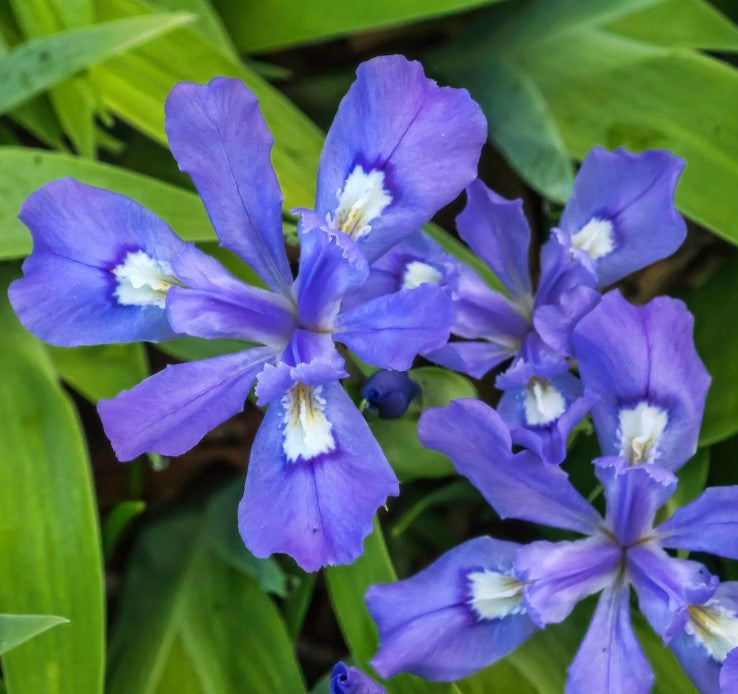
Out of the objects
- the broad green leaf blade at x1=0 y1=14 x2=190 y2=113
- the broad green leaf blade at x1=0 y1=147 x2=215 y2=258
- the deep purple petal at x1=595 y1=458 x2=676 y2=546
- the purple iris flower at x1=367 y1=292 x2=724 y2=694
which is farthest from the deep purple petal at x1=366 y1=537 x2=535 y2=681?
the broad green leaf blade at x1=0 y1=14 x2=190 y2=113

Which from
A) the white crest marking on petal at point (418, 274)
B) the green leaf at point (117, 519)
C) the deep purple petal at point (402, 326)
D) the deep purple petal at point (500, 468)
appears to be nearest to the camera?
the deep purple petal at point (402, 326)

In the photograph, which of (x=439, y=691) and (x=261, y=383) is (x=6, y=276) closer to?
(x=261, y=383)

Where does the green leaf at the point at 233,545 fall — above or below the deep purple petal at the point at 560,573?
below

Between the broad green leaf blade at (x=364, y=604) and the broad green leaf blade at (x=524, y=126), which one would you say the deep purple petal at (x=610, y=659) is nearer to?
the broad green leaf blade at (x=364, y=604)

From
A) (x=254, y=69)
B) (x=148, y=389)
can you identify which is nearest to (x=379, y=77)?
(x=148, y=389)

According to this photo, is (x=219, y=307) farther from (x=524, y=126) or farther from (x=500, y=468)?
(x=524, y=126)

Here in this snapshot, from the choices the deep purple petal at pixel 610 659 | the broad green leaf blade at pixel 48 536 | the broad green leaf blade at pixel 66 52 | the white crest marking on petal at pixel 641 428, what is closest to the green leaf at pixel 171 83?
the broad green leaf blade at pixel 66 52

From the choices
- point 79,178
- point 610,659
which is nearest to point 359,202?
point 79,178

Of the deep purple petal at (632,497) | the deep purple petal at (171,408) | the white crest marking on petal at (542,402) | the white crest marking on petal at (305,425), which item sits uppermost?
the deep purple petal at (171,408)
